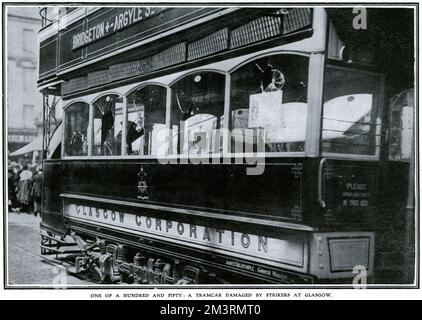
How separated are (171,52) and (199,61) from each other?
50 cm

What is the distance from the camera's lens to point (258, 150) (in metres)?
3.71

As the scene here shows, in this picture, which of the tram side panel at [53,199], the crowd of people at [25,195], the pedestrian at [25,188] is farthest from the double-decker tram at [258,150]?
the pedestrian at [25,188]

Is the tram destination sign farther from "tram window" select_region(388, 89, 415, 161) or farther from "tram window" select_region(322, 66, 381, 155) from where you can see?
"tram window" select_region(388, 89, 415, 161)

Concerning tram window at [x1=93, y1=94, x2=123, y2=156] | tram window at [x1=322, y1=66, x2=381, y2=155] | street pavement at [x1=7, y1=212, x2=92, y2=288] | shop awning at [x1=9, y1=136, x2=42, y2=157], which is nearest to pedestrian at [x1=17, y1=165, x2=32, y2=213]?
shop awning at [x1=9, y1=136, x2=42, y2=157]

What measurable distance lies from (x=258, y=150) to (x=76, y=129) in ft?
11.5

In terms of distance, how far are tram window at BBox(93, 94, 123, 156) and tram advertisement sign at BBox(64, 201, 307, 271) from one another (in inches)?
28.6

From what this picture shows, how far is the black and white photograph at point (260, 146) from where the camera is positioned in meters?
3.39

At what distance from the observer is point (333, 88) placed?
11.2ft

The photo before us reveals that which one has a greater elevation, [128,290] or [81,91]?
[81,91]

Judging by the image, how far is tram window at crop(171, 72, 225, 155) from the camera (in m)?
4.11

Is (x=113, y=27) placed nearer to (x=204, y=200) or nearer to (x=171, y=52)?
(x=171, y=52)

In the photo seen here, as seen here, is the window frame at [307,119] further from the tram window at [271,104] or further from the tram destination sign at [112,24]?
the tram destination sign at [112,24]

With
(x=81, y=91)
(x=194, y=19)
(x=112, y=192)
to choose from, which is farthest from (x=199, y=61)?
(x=81, y=91)

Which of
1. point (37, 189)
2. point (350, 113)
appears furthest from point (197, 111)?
point (37, 189)
